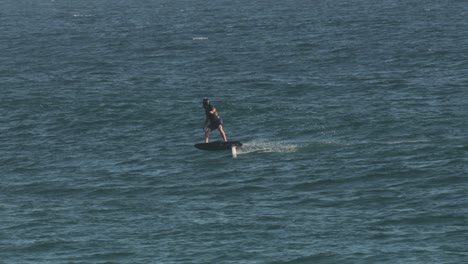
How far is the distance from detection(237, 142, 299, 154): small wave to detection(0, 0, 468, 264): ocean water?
224 millimetres

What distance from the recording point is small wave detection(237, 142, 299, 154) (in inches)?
2370

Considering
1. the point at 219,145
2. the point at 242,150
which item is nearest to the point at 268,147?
the point at 242,150

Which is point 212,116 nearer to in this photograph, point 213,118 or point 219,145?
point 213,118

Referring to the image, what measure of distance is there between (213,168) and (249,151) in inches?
151

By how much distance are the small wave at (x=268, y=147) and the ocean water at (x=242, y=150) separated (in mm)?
224

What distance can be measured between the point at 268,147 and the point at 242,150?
167cm

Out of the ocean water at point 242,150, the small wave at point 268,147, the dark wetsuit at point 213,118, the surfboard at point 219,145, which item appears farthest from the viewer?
the small wave at point 268,147

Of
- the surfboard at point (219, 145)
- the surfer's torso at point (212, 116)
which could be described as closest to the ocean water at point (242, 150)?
the surfboard at point (219, 145)

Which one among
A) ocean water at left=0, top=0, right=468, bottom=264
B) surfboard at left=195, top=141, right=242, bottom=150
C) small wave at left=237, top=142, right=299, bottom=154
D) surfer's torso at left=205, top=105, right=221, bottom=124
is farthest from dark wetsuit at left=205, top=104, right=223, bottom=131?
small wave at left=237, top=142, right=299, bottom=154

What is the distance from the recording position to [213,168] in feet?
187

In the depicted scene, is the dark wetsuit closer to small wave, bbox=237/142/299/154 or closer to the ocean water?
the ocean water

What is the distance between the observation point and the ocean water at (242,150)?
145 feet

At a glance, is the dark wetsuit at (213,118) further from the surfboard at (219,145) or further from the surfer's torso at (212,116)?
the surfboard at (219,145)

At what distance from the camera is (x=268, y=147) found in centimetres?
6106
